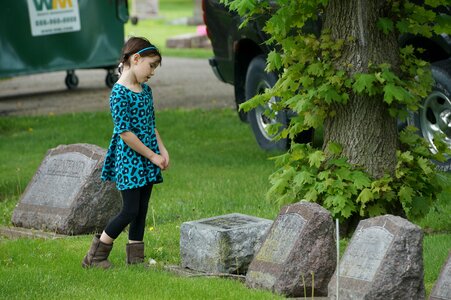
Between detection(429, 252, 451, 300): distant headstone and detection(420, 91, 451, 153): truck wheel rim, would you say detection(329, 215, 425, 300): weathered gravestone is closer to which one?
detection(429, 252, 451, 300): distant headstone

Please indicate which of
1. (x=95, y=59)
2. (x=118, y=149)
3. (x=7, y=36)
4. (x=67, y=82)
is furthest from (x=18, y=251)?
(x=67, y=82)

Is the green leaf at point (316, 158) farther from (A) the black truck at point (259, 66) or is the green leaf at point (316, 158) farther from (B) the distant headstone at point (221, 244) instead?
(A) the black truck at point (259, 66)

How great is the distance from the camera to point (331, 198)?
759cm

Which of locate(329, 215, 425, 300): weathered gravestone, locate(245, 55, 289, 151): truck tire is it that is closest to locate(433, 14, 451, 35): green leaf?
locate(329, 215, 425, 300): weathered gravestone

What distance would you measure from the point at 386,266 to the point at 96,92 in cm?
1384

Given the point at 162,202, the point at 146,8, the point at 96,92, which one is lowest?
the point at 146,8

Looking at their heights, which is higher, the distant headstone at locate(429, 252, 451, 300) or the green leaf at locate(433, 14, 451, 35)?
the green leaf at locate(433, 14, 451, 35)

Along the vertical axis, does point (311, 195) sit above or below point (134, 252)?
above

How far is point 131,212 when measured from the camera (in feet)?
23.9

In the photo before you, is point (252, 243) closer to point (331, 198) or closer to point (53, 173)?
point (331, 198)

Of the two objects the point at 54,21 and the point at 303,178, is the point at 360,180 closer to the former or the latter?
the point at 303,178

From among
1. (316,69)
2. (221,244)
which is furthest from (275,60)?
(221,244)

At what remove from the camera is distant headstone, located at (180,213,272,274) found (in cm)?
705

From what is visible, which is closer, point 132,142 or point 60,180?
point 132,142
